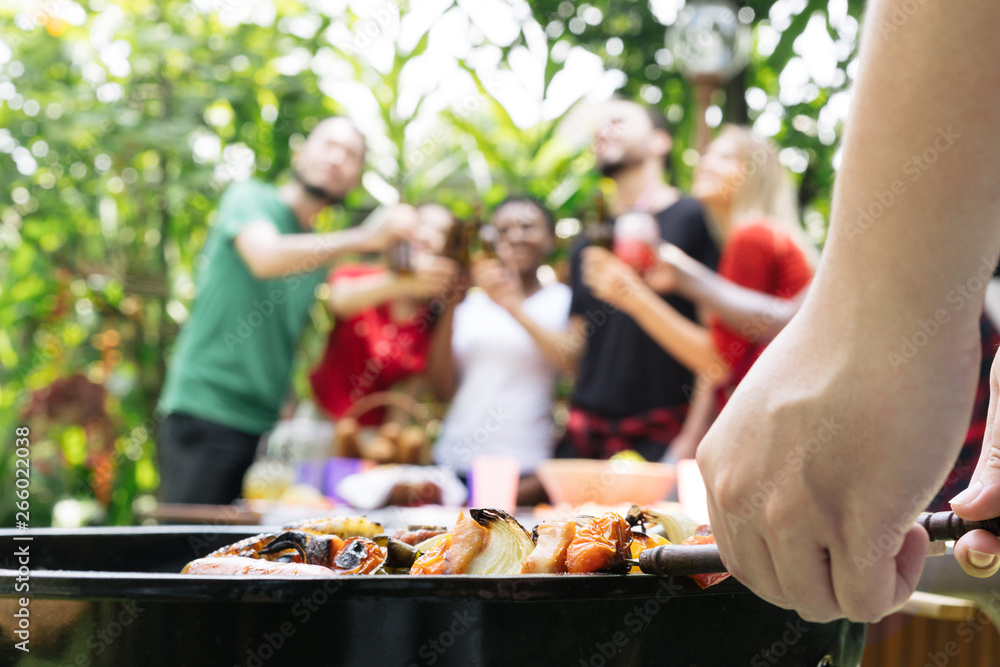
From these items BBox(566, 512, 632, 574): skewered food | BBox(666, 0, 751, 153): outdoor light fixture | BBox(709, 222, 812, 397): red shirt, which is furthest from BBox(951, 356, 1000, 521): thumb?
BBox(666, 0, 751, 153): outdoor light fixture

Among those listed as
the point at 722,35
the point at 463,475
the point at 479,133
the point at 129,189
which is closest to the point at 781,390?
the point at 463,475

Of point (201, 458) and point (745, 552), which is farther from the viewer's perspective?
point (201, 458)

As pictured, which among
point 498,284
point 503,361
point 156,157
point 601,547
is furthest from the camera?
point 156,157

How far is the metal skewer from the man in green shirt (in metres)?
2.57

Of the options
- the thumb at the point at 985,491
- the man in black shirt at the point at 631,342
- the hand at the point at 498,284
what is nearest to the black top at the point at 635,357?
the man in black shirt at the point at 631,342

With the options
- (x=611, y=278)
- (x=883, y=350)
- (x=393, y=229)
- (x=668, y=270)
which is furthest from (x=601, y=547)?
(x=393, y=229)

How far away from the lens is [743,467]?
476 mm

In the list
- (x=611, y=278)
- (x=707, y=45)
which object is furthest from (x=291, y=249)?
(x=707, y=45)

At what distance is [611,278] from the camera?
8.70 feet

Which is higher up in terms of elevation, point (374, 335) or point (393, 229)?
point (393, 229)

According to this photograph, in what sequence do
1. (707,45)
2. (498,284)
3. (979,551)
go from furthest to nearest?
(707,45)
(498,284)
(979,551)

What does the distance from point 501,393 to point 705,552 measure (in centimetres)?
245

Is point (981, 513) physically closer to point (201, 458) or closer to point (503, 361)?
point (503, 361)

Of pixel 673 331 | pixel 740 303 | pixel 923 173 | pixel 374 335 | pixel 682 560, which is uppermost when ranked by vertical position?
pixel 923 173
